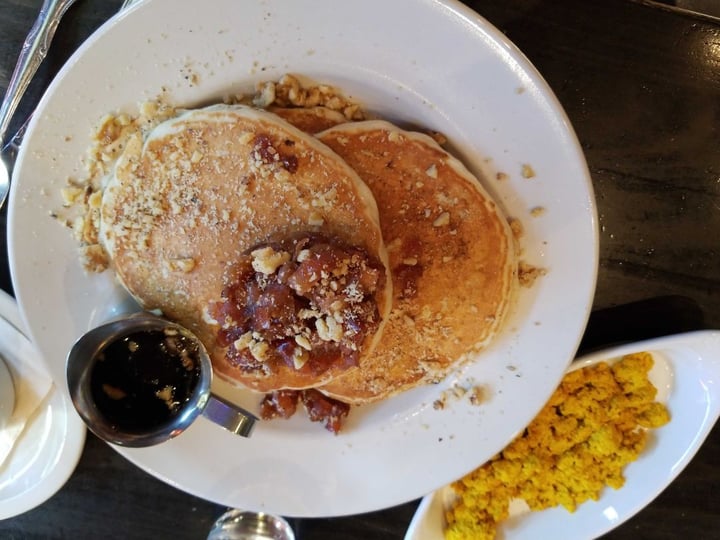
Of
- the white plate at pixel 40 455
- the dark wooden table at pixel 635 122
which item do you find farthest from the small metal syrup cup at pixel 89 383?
the dark wooden table at pixel 635 122

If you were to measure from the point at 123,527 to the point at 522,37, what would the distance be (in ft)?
6.76

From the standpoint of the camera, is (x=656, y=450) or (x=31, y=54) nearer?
(x=31, y=54)

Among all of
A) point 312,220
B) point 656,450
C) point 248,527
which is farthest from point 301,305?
point 656,450

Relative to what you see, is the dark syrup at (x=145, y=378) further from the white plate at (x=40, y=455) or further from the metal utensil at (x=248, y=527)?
the metal utensil at (x=248, y=527)

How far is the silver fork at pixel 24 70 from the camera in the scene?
1.60m

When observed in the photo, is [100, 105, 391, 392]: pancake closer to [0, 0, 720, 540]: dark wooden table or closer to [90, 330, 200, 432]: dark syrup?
[90, 330, 200, 432]: dark syrup

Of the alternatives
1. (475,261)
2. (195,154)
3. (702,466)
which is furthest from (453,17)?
(702,466)

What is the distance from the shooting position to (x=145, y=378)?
1.51 m

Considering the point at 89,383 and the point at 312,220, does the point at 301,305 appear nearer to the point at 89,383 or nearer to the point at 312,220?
the point at 312,220

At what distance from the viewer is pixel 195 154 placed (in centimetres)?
142

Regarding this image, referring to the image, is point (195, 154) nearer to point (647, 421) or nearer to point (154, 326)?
point (154, 326)

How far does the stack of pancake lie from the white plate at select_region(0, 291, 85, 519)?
575 mm

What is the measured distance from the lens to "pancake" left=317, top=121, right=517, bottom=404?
1480 millimetres

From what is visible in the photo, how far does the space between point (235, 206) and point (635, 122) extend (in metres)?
1.19
